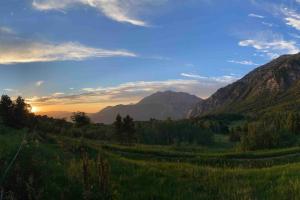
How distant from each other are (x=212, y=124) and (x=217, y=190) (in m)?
162

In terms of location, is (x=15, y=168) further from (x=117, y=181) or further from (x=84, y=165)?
(x=117, y=181)

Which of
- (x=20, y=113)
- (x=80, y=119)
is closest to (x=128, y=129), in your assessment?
(x=80, y=119)

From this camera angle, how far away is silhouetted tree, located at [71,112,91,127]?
3797 inches

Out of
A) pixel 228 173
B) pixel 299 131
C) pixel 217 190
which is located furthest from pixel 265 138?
pixel 299 131

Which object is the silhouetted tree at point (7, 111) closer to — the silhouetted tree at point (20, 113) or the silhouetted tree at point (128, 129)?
the silhouetted tree at point (20, 113)

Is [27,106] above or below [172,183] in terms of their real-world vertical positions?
above

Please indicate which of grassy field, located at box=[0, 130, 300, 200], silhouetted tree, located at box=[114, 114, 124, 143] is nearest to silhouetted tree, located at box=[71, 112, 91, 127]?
silhouetted tree, located at box=[114, 114, 124, 143]

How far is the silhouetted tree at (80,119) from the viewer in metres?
96.4

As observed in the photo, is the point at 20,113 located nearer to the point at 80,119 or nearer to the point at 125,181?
the point at 125,181

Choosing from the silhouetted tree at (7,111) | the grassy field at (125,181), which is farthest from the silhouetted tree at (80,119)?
the grassy field at (125,181)

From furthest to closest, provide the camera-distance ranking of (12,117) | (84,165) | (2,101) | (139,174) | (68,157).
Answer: (2,101) < (12,117) < (68,157) < (139,174) < (84,165)

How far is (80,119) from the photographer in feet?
323

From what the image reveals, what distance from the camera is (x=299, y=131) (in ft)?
374

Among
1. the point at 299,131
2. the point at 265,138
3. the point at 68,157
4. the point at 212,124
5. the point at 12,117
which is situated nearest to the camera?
the point at 68,157
